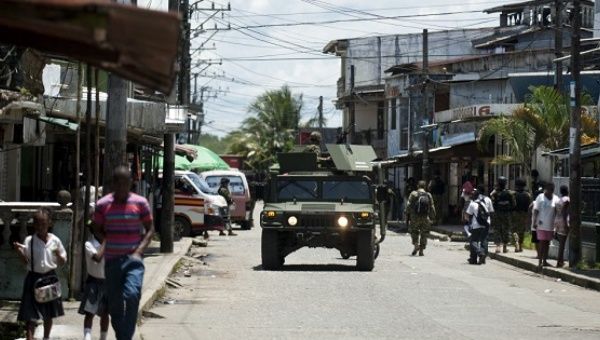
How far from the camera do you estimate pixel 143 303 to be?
629 inches

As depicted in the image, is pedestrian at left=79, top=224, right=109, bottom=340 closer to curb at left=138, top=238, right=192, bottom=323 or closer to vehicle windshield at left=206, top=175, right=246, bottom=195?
curb at left=138, top=238, right=192, bottom=323

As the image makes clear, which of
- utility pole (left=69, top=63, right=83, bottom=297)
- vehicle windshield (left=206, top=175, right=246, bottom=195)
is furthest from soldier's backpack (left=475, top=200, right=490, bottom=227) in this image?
vehicle windshield (left=206, top=175, right=246, bottom=195)

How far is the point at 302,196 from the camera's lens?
25000 mm

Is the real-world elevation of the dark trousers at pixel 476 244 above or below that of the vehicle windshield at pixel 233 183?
below

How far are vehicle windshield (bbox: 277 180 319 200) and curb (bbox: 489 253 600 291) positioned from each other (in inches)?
197

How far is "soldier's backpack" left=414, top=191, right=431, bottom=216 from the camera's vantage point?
98.9 ft

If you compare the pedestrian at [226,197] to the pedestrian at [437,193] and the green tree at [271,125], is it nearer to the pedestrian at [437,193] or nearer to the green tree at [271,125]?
the pedestrian at [437,193]

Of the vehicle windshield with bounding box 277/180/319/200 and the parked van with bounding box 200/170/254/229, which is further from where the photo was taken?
the parked van with bounding box 200/170/254/229

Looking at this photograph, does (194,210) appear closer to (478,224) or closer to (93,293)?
(478,224)

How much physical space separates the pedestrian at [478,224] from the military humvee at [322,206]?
3.44 metres

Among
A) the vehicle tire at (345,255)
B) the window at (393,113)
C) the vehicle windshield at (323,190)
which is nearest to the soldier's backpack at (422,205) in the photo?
the vehicle tire at (345,255)

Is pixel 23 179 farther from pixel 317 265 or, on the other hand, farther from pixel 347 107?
pixel 347 107

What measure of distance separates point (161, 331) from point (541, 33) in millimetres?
47281

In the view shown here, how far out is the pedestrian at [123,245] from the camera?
1071 cm
